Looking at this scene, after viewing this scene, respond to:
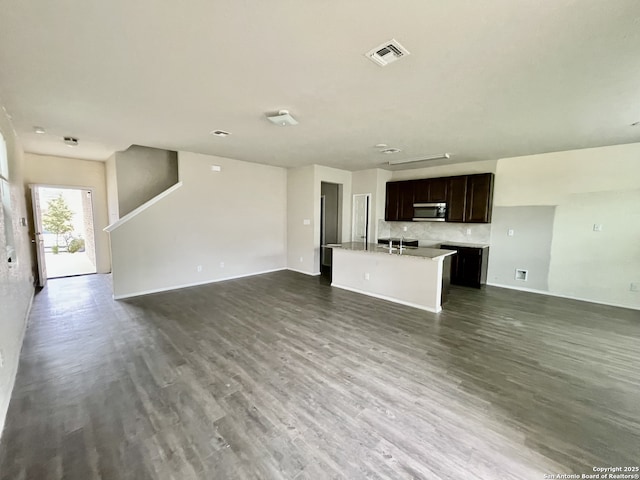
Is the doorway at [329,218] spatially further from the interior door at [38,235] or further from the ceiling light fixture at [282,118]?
the interior door at [38,235]

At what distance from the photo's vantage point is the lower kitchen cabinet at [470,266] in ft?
17.8

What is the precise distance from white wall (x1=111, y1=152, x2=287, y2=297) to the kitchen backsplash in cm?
285

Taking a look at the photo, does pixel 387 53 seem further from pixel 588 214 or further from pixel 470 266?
pixel 588 214

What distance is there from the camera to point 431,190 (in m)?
6.11

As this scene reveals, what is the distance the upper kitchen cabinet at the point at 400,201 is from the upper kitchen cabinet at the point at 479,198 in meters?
1.23

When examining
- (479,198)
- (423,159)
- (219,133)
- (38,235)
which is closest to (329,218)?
(423,159)

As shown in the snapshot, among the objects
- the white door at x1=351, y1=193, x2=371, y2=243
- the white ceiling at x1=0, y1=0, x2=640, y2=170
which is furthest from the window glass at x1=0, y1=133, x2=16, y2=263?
the white door at x1=351, y1=193, x2=371, y2=243

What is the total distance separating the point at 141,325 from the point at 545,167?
7.20 m

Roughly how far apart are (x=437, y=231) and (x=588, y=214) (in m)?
2.56

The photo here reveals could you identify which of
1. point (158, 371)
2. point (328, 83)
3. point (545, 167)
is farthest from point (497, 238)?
Answer: point (158, 371)

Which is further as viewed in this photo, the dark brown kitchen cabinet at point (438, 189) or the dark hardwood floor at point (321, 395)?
the dark brown kitchen cabinet at point (438, 189)

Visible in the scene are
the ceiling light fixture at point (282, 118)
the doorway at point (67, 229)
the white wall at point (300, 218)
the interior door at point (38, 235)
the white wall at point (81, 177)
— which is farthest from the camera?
the doorway at point (67, 229)

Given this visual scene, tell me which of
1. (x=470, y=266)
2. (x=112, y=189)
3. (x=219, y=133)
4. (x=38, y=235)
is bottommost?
(x=470, y=266)

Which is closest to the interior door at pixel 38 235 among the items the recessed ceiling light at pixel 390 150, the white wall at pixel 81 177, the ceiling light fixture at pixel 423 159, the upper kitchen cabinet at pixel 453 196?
the white wall at pixel 81 177
